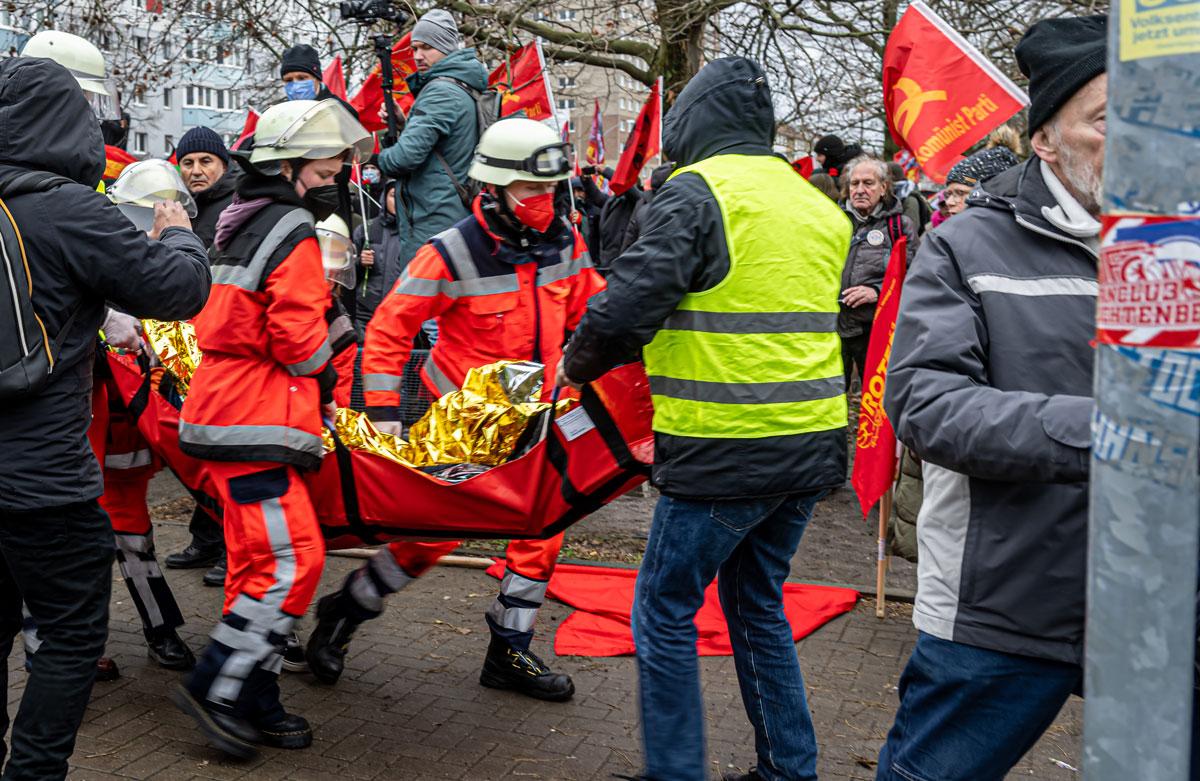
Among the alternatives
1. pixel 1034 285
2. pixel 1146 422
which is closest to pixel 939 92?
pixel 1034 285

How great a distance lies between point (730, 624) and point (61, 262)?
2188 mm

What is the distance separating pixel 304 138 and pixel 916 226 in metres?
5.39

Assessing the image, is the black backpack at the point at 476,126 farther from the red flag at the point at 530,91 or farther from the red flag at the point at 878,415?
the red flag at the point at 878,415

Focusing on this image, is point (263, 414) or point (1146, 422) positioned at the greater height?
point (1146, 422)

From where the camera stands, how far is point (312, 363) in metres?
4.04

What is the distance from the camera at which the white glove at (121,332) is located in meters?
4.11

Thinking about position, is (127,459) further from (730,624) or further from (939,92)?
(939,92)

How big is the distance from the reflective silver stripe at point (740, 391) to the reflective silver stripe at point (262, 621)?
141 cm

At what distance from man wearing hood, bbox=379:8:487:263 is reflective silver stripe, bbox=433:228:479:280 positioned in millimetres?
2482

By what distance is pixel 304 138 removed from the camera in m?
4.08

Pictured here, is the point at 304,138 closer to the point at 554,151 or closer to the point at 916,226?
the point at 554,151

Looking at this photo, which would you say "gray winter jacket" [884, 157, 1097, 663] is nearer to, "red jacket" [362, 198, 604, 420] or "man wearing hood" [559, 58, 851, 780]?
"man wearing hood" [559, 58, 851, 780]

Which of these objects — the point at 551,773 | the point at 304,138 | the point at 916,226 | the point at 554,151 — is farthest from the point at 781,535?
the point at 916,226

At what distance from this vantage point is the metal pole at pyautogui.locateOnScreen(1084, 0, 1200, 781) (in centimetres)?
137
